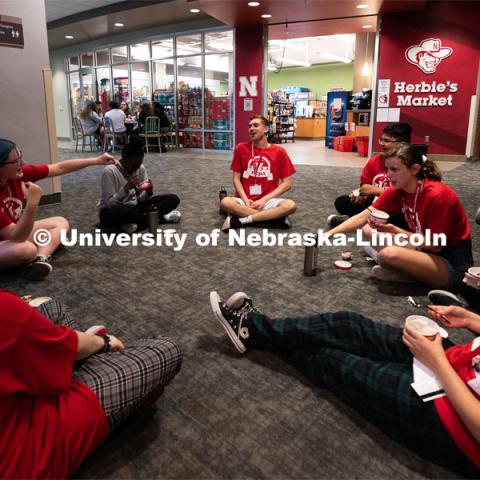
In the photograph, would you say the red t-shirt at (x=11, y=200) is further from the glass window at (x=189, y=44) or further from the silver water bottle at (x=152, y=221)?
the glass window at (x=189, y=44)

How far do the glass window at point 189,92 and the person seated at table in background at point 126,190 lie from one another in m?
8.54

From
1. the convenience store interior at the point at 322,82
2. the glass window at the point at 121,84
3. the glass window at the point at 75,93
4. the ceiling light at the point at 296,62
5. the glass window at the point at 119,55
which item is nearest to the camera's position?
the convenience store interior at the point at 322,82

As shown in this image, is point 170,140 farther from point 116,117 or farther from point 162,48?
point 162,48

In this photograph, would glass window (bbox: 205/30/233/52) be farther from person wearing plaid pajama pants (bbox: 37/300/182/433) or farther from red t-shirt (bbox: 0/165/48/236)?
person wearing plaid pajama pants (bbox: 37/300/182/433)

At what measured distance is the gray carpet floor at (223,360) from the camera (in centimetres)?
137

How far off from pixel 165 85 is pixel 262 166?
9.69m

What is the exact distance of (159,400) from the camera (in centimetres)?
166

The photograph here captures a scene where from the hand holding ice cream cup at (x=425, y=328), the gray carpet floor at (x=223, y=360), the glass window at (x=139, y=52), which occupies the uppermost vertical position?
the glass window at (x=139, y=52)

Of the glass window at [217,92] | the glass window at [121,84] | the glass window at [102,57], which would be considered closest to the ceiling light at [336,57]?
the glass window at [217,92]

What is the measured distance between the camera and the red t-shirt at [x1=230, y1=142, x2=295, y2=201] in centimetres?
406

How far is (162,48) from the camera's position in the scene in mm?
12531

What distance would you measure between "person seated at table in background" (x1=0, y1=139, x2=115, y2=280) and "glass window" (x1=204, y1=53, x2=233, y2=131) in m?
8.78

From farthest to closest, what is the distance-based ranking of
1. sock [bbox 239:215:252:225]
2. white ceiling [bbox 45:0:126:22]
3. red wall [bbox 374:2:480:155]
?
white ceiling [bbox 45:0:126:22]
red wall [bbox 374:2:480:155]
sock [bbox 239:215:252:225]

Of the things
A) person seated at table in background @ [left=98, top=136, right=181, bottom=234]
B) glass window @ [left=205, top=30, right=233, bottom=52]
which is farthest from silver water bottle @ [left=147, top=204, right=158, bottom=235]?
glass window @ [left=205, top=30, right=233, bottom=52]
